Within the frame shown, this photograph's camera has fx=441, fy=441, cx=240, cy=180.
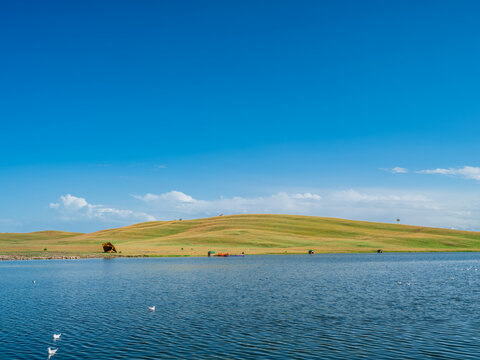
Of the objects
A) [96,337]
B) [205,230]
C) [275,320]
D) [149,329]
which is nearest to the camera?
[96,337]

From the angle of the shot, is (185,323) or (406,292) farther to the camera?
(406,292)

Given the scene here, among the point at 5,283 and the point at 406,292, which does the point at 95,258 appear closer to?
the point at 5,283

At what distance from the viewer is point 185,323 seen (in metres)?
32.0

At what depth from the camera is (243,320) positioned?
107 feet

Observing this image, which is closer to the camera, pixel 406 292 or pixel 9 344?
pixel 9 344

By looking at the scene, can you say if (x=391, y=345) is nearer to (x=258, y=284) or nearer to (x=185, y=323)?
(x=185, y=323)

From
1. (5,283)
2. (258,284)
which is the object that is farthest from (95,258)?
(258,284)

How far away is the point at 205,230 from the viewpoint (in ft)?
Answer: 633

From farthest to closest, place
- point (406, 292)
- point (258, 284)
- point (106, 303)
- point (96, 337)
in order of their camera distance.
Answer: point (258, 284), point (406, 292), point (106, 303), point (96, 337)

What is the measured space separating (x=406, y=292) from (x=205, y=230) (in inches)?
5903

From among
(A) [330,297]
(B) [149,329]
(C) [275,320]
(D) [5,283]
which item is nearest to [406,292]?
(A) [330,297]

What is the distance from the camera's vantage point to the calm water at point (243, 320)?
24672mm

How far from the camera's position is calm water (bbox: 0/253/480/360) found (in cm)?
2467

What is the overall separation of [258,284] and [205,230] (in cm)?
13892
